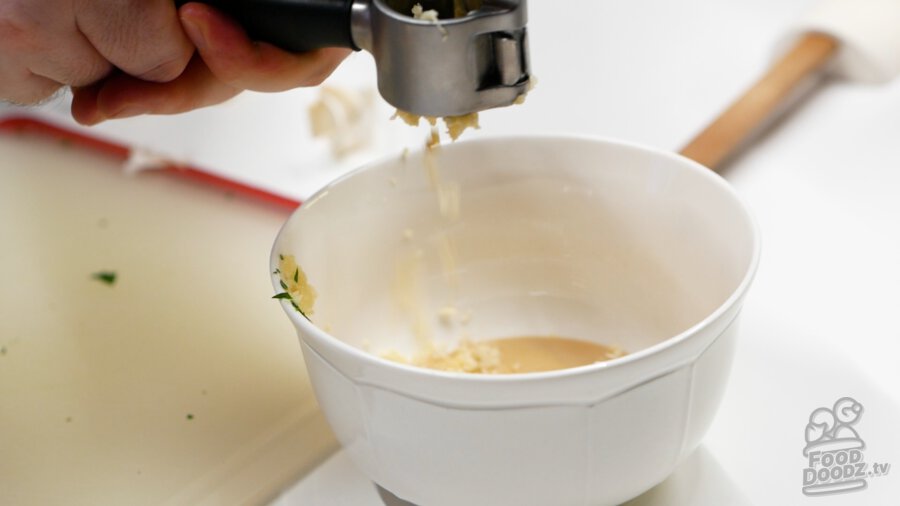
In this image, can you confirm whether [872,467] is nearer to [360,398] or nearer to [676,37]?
[360,398]

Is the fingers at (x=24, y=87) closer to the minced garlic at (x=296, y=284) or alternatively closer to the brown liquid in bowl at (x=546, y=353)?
the minced garlic at (x=296, y=284)

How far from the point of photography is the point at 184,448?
2.34 feet

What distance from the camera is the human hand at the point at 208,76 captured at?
67 cm

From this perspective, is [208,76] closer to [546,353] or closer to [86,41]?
[86,41]

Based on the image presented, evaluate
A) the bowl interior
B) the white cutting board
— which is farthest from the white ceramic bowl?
the white cutting board

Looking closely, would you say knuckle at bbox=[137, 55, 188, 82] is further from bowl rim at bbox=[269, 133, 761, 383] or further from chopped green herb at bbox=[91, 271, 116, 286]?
chopped green herb at bbox=[91, 271, 116, 286]

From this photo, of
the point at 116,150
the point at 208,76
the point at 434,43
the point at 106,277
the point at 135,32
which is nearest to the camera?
the point at 434,43

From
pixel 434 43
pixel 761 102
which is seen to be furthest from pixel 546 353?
pixel 761 102

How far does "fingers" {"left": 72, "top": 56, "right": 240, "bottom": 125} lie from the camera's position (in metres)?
0.75

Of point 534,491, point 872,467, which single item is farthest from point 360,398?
point 872,467

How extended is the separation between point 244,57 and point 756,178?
0.53 meters

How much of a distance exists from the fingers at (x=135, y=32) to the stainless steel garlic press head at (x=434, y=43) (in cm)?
9

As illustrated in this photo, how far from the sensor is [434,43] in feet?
1.79

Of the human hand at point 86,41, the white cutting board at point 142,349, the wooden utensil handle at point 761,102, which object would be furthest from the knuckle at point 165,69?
the wooden utensil handle at point 761,102
